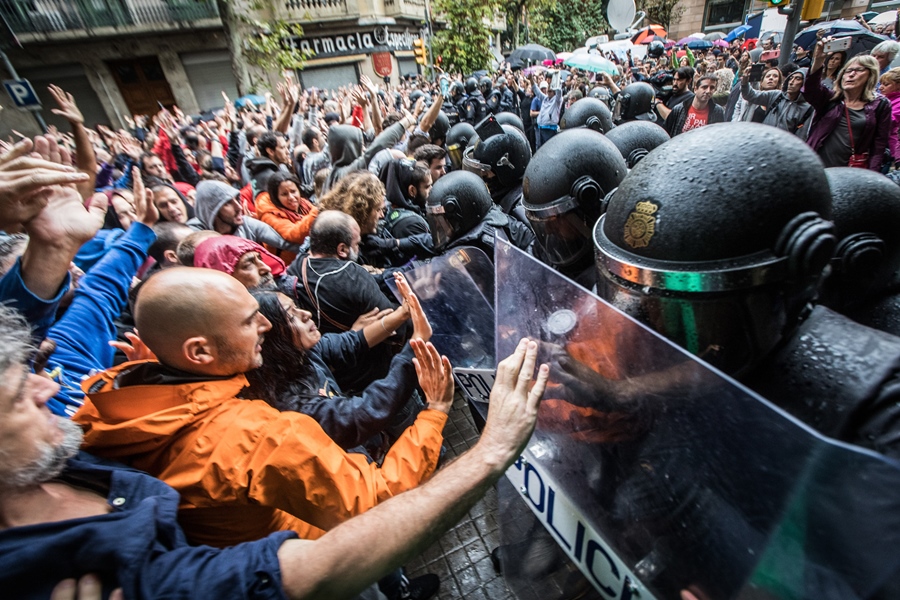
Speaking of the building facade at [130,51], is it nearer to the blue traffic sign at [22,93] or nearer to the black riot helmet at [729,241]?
the blue traffic sign at [22,93]

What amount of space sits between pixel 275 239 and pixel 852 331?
414 cm

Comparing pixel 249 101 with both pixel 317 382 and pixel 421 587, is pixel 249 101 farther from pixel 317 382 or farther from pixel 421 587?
pixel 421 587

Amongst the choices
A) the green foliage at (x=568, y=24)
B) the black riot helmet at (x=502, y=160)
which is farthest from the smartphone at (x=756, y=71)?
the green foliage at (x=568, y=24)

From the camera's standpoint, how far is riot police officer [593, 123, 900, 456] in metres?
1.00

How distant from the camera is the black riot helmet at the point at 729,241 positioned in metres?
1.05

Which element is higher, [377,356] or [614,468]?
[614,468]

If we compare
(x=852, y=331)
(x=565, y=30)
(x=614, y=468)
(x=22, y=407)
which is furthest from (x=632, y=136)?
(x=565, y=30)

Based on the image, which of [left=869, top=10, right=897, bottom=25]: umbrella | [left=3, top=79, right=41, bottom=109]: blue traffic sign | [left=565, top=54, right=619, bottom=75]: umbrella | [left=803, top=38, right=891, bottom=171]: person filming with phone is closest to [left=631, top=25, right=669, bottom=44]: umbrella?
[left=869, top=10, right=897, bottom=25]: umbrella

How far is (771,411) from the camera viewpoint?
682mm

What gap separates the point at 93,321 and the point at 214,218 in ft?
5.52

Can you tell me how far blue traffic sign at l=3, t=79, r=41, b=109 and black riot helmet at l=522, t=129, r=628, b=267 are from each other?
8097 millimetres

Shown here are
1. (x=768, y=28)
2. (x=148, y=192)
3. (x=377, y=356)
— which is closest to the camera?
(x=148, y=192)

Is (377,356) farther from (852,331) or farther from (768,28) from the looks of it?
(768,28)

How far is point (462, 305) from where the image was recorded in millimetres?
2053
